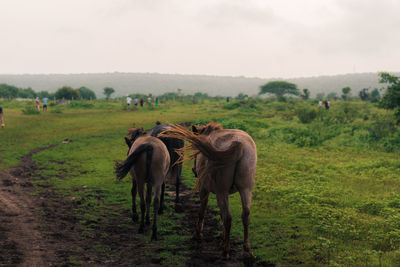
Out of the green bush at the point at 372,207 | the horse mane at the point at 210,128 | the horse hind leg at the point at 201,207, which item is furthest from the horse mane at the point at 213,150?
the green bush at the point at 372,207

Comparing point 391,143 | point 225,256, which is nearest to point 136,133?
point 225,256

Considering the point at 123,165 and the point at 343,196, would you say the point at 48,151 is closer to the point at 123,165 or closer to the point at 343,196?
the point at 123,165

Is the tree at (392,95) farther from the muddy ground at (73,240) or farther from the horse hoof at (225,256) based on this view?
the horse hoof at (225,256)

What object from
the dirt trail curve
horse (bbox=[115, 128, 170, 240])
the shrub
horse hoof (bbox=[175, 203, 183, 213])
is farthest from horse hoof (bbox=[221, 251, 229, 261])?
the shrub


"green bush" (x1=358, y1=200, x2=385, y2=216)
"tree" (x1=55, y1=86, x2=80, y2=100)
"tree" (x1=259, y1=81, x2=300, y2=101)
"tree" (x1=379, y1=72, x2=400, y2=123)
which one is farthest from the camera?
"tree" (x1=259, y1=81, x2=300, y2=101)

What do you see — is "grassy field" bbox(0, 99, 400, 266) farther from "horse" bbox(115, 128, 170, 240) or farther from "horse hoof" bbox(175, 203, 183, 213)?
"horse" bbox(115, 128, 170, 240)

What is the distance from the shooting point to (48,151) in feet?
50.3

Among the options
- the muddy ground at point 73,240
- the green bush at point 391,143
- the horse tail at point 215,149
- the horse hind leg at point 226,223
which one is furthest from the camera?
the green bush at point 391,143

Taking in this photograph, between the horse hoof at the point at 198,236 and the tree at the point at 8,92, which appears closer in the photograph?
the horse hoof at the point at 198,236

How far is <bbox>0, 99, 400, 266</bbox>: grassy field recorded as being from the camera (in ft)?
19.2

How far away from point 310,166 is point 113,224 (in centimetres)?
888

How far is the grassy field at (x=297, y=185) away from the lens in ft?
19.2

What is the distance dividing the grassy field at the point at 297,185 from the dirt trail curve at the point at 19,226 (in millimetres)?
1016

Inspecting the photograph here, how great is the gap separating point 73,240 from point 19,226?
1.28 metres
